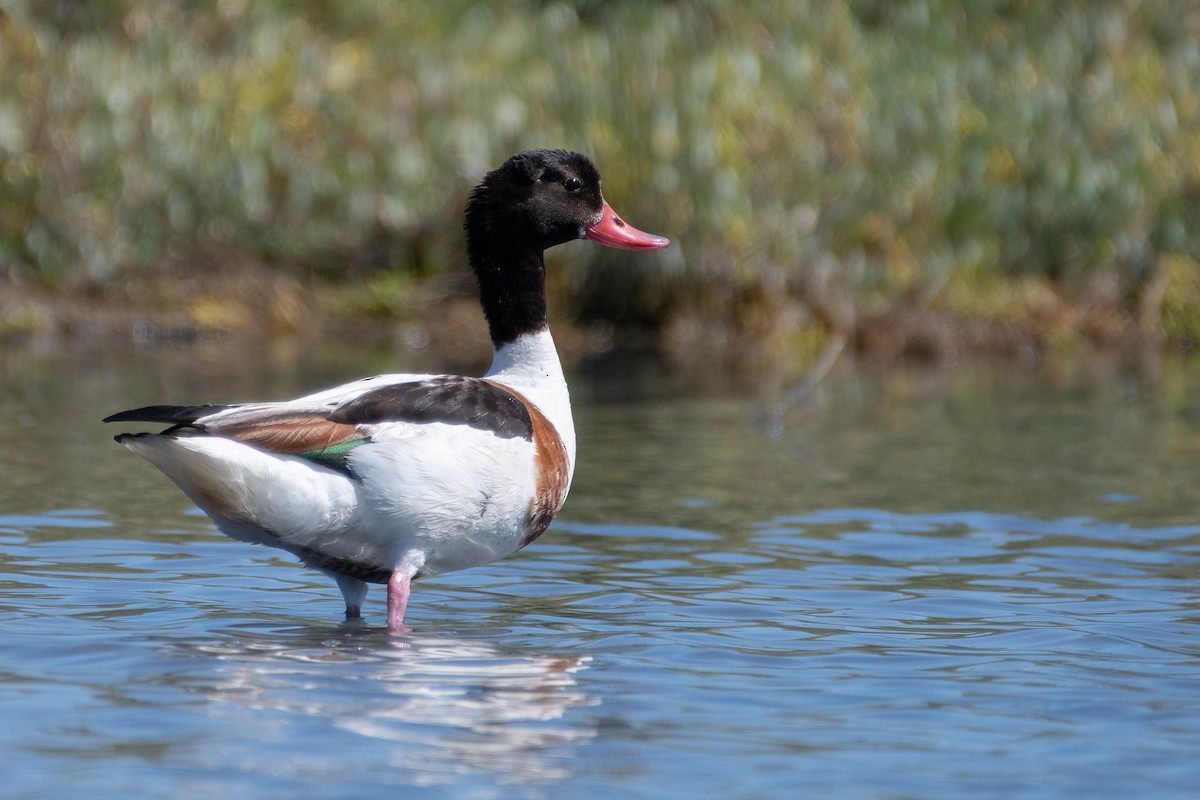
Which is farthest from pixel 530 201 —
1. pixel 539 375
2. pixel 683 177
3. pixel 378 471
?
pixel 683 177

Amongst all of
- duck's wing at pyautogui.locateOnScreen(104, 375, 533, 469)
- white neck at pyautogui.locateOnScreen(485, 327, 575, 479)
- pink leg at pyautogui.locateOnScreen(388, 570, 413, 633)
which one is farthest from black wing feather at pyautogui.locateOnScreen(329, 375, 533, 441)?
pink leg at pyautogui.locateOnScreen(388, 570, 413, 633)

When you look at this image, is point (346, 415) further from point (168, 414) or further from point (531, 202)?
point (531, 202)

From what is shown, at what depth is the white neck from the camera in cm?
672

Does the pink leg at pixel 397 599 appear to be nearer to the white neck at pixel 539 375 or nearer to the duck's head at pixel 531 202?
the white neck at pixel 539 375

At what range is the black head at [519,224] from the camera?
23.3ft

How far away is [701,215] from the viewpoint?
16.8 metres

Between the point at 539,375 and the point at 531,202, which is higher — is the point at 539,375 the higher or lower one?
the lower one

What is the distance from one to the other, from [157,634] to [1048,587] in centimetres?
349

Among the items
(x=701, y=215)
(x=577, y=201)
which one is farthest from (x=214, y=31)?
(x=577, y=201)

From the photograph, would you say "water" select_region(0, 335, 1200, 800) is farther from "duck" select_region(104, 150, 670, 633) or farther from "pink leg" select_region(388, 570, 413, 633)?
"duck" select_region(104, 150, 670, 633)

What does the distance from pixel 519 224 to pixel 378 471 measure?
1.61m

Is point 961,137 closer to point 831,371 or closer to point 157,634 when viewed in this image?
point 831,371

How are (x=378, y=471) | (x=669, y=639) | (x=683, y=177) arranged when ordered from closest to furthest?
(x=378, y=471)
(x=669, y=639)
(x=683, y=177)

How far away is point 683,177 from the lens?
55.8 ft
